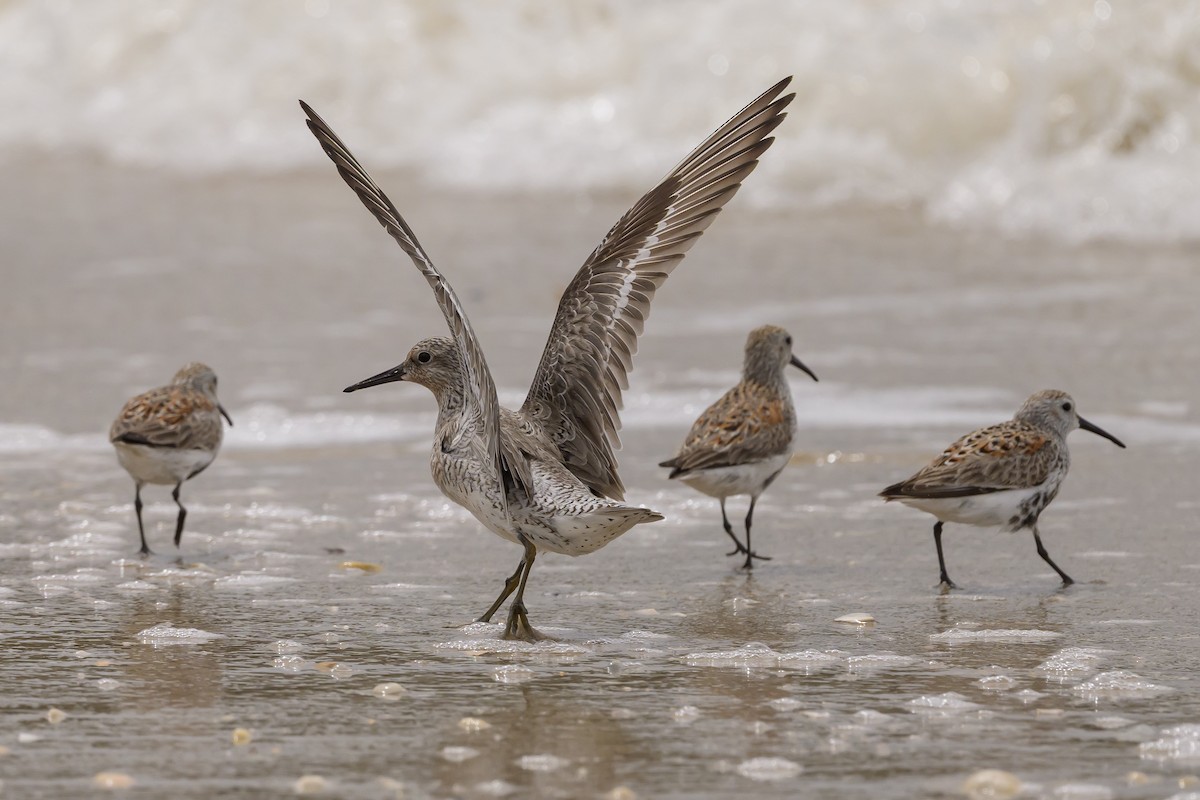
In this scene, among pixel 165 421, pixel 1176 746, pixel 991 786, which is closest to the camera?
pixel 991 786

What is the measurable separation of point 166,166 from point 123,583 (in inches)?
425

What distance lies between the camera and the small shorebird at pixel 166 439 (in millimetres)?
6645

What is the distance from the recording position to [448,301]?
4.99 meters

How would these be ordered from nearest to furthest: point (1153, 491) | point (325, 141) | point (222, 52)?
point (325, 141) < point (1153, 491) < point (222, 52)

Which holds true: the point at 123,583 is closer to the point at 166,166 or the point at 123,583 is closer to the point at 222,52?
the point at 166,166

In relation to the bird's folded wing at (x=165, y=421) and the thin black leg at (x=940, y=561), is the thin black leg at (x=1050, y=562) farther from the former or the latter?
the bird's folded wing at (x=165, y=421)

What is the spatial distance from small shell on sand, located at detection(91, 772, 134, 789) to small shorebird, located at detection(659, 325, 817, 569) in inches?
109

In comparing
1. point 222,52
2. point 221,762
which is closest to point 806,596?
point 221,762

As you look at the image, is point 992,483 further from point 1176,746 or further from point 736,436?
point 1176,746

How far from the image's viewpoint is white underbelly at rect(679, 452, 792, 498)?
21.4ft

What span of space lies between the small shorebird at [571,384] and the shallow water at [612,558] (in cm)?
39

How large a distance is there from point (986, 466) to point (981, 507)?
0.14 metres

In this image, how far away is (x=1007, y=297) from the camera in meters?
10.6

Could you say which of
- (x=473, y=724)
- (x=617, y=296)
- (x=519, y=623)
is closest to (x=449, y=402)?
(x=617, y=296)
